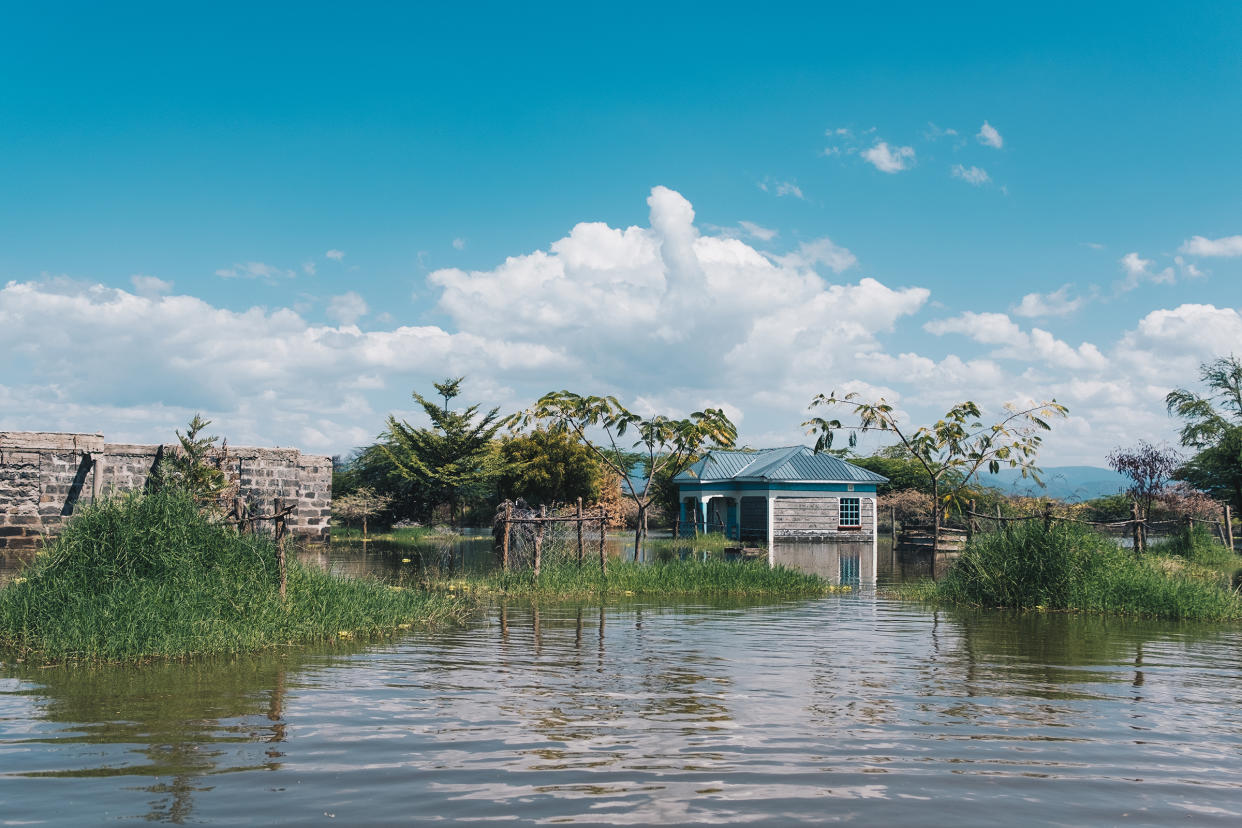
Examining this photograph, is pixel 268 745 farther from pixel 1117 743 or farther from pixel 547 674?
pixel 1117 743

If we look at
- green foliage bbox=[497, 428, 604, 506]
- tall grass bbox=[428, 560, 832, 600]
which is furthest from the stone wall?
green foliage bbox=[497, 428, 604, 506]

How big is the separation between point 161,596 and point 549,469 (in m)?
26.7

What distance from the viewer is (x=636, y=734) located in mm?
6934

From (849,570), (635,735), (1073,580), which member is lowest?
(849,570)

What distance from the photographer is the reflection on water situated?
5.41 metres

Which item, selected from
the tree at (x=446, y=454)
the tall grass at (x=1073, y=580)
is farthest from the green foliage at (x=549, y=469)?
the tall grass at (x=1073, y=580)

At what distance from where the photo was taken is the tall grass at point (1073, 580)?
582 inches

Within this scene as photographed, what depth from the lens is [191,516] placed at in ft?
37.1

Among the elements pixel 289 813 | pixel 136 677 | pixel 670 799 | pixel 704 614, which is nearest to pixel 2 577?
pixel 136 677

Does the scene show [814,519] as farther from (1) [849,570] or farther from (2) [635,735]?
(2) [635,735]

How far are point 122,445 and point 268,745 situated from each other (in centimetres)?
2224

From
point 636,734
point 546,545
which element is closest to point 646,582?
point 546,545

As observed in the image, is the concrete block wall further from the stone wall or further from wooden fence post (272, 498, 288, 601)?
wooden fence post (272, 498, 288, 601)

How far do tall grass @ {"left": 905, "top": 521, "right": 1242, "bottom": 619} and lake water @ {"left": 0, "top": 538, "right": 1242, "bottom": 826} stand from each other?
331 cm
